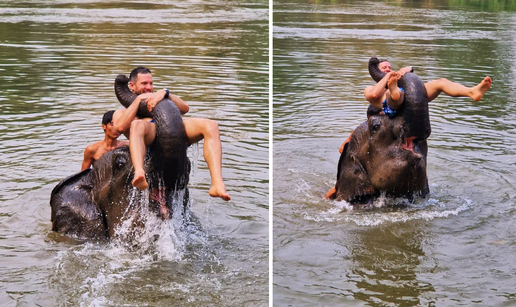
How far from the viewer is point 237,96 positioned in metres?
11.3

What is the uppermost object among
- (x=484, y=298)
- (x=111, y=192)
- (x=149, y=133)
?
(x=149, y=133)

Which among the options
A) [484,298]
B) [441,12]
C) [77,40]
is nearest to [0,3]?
[77,40]

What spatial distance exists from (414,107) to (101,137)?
13.4ft

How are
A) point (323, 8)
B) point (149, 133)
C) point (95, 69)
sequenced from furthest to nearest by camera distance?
point (323, 8) → point (95, 69) → point (149, 133)

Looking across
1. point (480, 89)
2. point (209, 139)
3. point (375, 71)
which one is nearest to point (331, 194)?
point (375, 71)

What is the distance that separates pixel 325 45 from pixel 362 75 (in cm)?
351

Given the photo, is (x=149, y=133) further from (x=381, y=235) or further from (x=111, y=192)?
(x=381, y=235)

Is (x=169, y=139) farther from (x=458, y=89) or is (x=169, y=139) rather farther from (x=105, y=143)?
(x=458, y=89)

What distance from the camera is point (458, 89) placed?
6.19 m

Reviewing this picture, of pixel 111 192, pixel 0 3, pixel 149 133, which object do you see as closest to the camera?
pixel 149 133

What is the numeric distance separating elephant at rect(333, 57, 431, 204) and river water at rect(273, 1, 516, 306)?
6.3 inches

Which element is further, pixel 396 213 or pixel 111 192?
pixel 396 213

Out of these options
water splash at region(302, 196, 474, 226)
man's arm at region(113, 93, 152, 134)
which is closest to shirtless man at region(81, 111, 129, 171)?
man's arm at region(113, 93, 152, 134)

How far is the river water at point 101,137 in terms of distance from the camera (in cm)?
514
